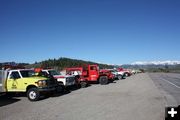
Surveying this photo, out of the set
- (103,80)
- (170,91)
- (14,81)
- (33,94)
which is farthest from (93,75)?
(33,94)

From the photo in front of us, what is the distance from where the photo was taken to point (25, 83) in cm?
1775

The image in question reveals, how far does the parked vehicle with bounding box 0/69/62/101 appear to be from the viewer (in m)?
17.3

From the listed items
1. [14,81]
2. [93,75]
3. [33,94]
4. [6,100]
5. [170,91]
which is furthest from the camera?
[93,75]

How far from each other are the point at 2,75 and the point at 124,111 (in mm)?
9216

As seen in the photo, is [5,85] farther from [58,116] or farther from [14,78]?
[58,116]

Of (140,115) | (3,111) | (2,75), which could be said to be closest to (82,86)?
(2,75)

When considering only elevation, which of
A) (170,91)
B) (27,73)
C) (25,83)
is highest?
(27,73)

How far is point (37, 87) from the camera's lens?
17.4 meters

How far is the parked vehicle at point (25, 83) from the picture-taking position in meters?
17.3

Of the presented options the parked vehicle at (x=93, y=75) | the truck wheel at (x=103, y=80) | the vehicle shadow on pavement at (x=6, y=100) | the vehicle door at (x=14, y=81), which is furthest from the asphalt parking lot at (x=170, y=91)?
the vehicle door at (x=14, y=81)

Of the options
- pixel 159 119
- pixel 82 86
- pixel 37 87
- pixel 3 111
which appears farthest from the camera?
pixel 82 86

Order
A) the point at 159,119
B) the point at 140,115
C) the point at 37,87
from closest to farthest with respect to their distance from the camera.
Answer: the point at 159,119
the point at 140,115
the point at 37,87

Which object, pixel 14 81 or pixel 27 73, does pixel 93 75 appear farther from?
pixel 14 81

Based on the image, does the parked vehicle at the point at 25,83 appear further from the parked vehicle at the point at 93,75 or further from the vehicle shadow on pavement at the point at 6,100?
the parked vehicle at the point at 93,75
